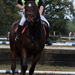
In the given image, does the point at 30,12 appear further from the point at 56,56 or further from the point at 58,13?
the point at 58,13

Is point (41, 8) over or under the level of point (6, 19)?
over

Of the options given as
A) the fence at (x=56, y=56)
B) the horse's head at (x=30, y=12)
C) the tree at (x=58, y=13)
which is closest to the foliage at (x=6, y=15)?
the tree at (x=58, y=13)

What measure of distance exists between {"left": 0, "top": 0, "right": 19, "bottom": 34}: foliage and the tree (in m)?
6.81

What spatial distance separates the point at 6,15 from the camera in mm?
35281

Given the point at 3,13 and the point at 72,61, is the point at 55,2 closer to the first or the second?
the point at 3,13

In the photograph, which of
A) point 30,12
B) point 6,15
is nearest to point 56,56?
point 30,12

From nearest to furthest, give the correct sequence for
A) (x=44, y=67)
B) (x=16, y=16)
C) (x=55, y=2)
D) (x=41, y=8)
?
1. (x=41, y=8)
2. (x=44, y=67)
3. (x=16, y=16)
4. (x=55, y=2)

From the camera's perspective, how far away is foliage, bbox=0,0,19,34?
34338mm

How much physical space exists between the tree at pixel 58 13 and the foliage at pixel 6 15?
681 cm

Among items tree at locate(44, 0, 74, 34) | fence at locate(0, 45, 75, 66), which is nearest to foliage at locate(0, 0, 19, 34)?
tree at locate(44, 0, 74, 34)

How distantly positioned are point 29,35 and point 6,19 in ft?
96.5

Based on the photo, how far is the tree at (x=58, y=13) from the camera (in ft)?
132

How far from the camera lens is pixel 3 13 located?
3547 centimetres

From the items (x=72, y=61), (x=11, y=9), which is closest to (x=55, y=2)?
(x=11, y=9)
